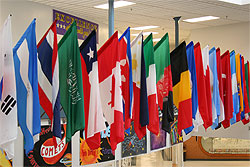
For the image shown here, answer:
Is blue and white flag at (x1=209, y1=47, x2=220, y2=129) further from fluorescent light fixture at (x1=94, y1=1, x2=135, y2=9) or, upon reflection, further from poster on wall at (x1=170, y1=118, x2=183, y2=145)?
fluorescent light fixture at (x1=94, y1=1, x2=135, y2=9)

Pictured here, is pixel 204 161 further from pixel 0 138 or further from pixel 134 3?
pixel 0 138

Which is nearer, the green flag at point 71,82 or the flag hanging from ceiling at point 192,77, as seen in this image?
the green flag at point 71,82

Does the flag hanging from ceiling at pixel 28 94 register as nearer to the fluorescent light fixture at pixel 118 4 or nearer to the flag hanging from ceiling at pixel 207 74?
the flag hanging from ceiling at pixel 207 74

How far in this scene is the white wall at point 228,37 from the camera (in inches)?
361

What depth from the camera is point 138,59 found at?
444cm

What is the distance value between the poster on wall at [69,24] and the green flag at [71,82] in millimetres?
3425

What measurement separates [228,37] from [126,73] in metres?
5.95

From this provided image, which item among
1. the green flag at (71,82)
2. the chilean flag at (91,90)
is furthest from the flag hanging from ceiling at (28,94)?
the chilean flag at (91,90)

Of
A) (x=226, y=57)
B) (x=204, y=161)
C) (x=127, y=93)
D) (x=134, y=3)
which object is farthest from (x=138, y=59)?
(x=204, y=161)

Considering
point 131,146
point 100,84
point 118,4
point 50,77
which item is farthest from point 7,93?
point 118,4

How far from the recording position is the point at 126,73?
14.1ft

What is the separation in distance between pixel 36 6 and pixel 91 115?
367 cm

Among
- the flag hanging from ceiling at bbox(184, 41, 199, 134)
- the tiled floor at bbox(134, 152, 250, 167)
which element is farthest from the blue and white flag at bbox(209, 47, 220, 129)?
the tiled floor at bbox(134, 152, 250, 167)

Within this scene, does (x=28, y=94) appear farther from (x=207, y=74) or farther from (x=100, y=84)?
(x=207, y=74)
